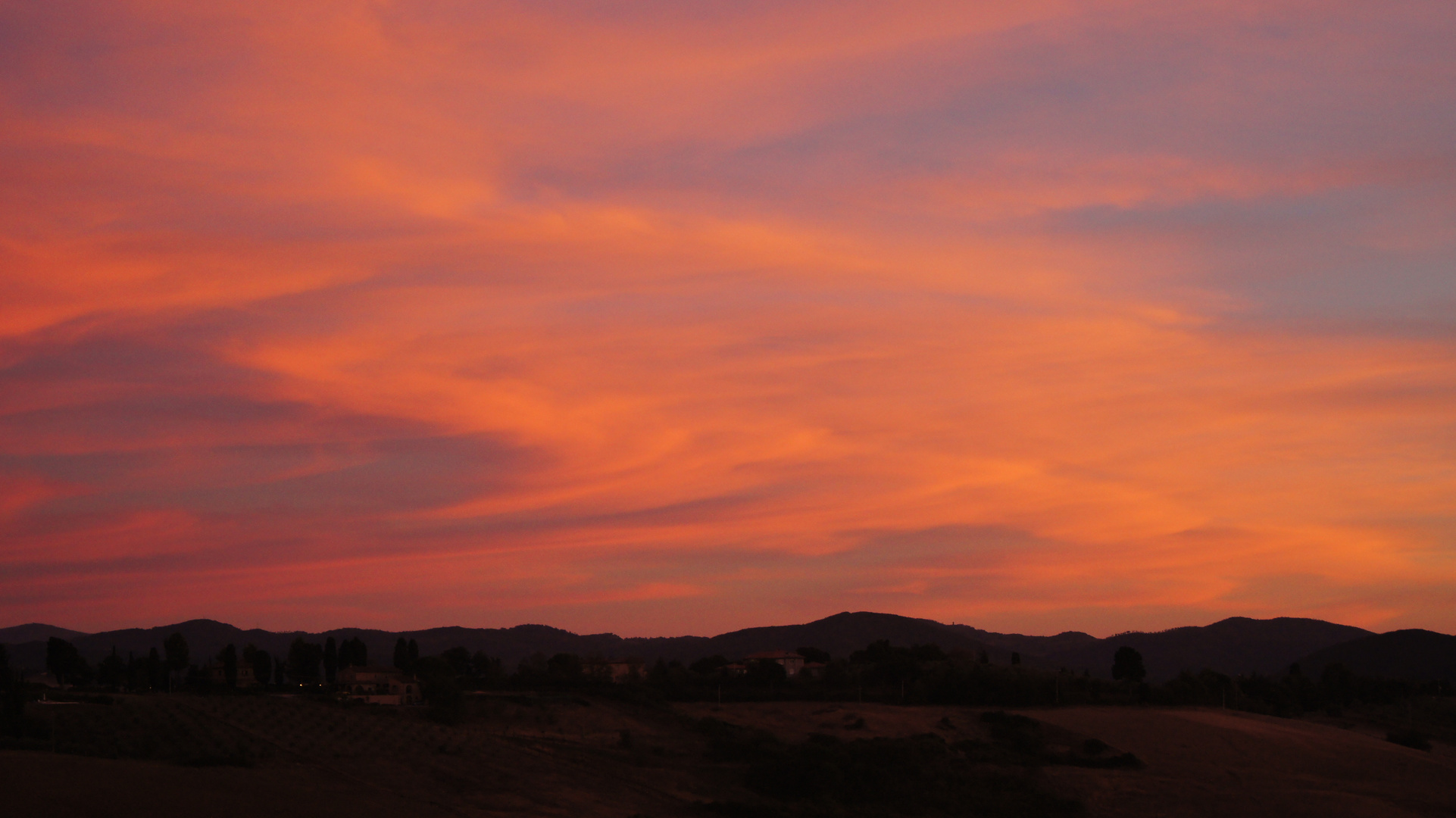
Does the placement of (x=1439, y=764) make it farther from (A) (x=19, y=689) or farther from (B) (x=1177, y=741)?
(A) (x=19, y=689)

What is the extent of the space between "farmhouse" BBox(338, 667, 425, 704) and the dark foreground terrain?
1056cm

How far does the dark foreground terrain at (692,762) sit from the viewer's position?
37.7 meters

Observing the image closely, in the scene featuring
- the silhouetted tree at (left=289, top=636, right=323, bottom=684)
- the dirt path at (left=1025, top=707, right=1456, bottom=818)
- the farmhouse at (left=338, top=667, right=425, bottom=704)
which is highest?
the silhouetted tree at (left=289, top=636, right=323, bottom=684)

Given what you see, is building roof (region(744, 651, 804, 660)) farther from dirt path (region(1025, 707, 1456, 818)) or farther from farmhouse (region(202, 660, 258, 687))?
dirt path (region(1025, 707, 1456, 818))

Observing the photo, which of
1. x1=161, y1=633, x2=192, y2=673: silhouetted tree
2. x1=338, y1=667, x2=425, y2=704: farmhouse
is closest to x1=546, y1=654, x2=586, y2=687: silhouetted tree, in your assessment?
x1=338, y1=667, x2=425, y2=704: farmhouse

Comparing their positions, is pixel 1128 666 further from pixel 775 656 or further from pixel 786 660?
pixel 775 656

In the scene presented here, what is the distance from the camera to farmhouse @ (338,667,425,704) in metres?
83.9

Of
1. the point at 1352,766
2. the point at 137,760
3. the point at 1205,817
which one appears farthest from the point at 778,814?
the point at 1352,766

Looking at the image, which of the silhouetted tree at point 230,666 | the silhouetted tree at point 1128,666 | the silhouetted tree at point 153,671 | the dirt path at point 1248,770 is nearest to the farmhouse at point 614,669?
the silhouetted tree at point 230,666

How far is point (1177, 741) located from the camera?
73062 millimetres

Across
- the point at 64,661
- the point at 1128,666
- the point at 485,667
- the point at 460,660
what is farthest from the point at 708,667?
the point at 64,661

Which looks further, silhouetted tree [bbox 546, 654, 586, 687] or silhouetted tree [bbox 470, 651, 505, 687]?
silhouetted tree [bbox 470, 651, 505, 687]

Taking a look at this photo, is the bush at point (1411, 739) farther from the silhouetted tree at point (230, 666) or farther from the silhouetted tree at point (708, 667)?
the silhouetted tree at point (230, 666)

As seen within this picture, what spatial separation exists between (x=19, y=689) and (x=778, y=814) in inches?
1286
